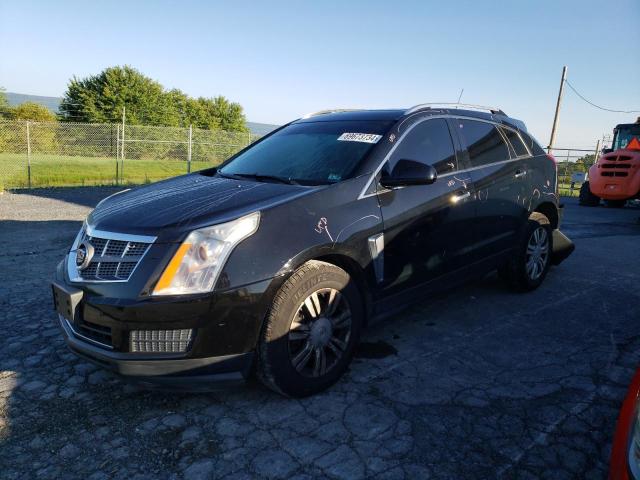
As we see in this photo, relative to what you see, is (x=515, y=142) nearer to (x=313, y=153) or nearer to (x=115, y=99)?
(x=313, y=153)

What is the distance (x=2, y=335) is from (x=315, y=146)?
284cm

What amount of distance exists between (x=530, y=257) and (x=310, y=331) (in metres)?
3.02

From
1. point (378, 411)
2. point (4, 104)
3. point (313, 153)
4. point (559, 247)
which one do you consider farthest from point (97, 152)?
point (4, 104)

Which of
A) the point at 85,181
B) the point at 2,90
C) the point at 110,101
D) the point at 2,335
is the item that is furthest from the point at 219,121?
the point at 2,335

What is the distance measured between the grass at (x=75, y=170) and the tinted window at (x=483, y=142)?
44.5 ft

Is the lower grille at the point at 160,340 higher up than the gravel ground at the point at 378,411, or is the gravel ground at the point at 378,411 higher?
the lower grille at the point at 160,340

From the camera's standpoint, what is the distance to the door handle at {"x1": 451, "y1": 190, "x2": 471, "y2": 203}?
12.1ft

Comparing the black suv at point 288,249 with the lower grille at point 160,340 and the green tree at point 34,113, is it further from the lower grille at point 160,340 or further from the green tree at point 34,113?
the green tree at point 34,113

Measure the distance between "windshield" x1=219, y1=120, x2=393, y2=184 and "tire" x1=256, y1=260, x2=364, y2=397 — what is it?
736 millimetres

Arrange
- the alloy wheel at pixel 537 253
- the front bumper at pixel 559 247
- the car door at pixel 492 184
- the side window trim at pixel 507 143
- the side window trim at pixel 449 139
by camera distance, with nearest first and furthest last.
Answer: the side window trim at pixel 449 139
the car door at pixel 492 184
the side window trim at pixel 507 143
the alloy wheel at pixel 537 253
the front bumper at pixel 559 247

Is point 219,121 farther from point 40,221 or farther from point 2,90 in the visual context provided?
point 40,221

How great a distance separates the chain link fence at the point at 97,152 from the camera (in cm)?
1512

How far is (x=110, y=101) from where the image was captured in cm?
3884

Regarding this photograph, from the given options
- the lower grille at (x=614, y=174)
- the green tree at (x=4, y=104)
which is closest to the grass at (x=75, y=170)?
the lower grille at (x=614, y=174)
